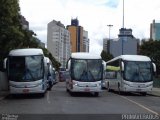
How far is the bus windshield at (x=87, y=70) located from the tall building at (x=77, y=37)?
427 ft

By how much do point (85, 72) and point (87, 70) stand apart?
0.22 meters

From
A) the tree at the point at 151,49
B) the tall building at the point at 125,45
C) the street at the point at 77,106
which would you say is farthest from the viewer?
the tall building at the point at 125,45

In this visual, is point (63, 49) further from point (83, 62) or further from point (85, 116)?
point (85, 116)

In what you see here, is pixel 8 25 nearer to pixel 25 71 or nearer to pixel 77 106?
pixel 25 71

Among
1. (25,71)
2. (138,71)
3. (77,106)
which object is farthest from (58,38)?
(77,106)

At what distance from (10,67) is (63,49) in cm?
15482

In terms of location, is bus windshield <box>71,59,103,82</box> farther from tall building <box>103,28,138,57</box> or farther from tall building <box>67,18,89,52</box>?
tall building <box>67,18,89,52</box>

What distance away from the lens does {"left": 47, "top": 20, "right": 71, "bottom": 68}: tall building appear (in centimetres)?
17200

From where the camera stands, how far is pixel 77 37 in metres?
176

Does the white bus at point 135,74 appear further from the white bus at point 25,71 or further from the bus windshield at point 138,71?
the white bus at point 25,71

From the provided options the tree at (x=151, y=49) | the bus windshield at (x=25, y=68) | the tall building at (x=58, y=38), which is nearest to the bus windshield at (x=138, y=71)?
the bus windshield at (x=25, y=68)

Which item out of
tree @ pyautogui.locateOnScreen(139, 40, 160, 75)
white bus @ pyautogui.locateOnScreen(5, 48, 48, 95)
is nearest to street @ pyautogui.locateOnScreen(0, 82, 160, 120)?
white bus @ pyautogui.locateOnScreen(5, 48, 48, 95)

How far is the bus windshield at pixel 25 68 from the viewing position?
3425 centimetres

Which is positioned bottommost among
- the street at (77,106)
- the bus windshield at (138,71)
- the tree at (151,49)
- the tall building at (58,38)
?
the street at (77,106)
